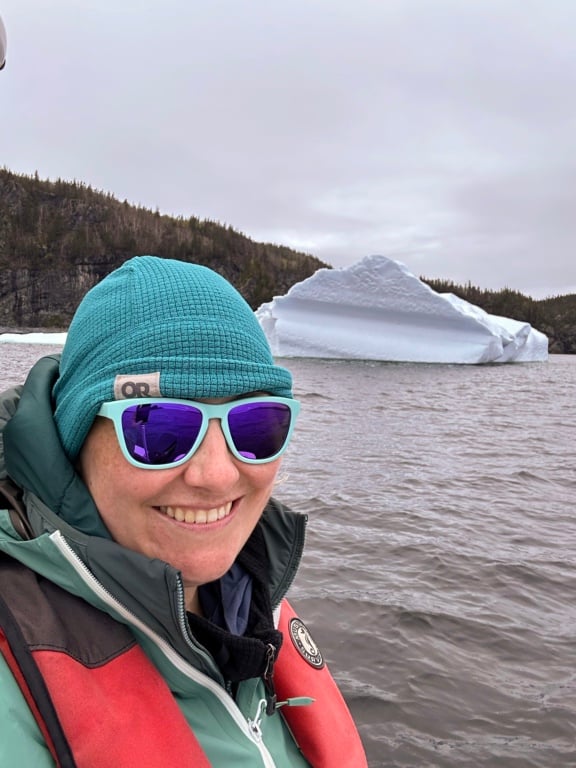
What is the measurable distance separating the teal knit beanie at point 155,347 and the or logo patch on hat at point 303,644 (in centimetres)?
69

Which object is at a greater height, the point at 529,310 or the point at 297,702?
the point at 529,310

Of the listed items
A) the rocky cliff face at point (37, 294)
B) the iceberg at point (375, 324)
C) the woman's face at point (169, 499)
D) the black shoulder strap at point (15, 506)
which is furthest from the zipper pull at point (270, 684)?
the rocky cliff face at point (37, 294)

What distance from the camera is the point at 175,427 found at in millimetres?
929

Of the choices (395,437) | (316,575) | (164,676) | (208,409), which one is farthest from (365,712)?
(395,437)

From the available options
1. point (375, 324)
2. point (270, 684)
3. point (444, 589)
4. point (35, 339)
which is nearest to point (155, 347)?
point (270, 684)

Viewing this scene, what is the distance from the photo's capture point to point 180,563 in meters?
0.96

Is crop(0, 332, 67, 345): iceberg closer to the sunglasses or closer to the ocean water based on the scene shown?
the ocean water

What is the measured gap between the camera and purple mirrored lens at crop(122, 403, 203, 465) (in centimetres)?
92

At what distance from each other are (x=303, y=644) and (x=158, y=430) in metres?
0.78

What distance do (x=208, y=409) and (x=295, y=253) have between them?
4526 centimetres

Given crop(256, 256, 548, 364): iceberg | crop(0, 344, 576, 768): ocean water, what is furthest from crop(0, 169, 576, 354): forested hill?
crop(0, 344, 576, 768): ocean water

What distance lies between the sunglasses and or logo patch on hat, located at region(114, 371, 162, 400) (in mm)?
13

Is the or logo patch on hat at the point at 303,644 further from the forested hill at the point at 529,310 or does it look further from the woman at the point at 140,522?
the forested hill at the point at 529,310

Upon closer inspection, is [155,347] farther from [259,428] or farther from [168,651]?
[168,651]
